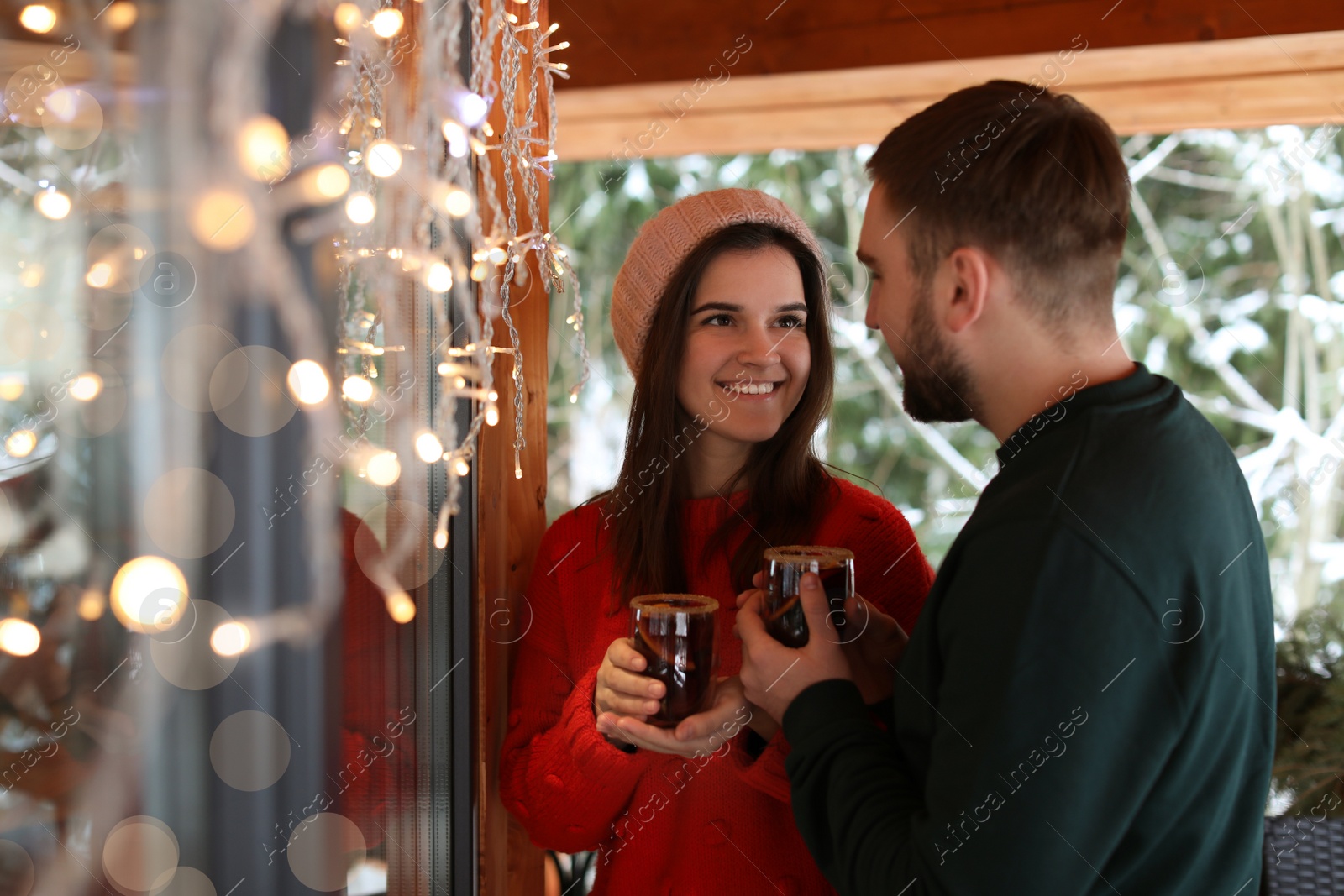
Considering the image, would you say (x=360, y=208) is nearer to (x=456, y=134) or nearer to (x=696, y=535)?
(x=456, y=134)

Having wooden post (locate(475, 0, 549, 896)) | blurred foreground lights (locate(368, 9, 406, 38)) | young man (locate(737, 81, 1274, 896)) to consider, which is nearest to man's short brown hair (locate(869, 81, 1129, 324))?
young man (locate(737, 81, 1274, 896))

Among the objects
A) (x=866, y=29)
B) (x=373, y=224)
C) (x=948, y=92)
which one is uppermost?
(x=866, y=29)

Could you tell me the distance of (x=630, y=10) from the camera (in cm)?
256

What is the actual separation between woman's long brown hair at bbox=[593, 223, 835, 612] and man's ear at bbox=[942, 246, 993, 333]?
1.78 feet

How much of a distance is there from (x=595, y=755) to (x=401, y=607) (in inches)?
12.4

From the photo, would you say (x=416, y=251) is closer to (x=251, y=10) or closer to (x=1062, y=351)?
(x=251, y=10)

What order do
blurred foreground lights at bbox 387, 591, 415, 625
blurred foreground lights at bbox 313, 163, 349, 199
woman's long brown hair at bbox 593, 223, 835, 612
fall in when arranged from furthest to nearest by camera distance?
woman's long brown hair at bbox 593, 223, 835, 612 < blurred foreground lights at bbox 387, 591, 415, 625 < blurred foreground lights at bbox 313, 163, 349, 199

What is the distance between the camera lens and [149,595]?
67 cm

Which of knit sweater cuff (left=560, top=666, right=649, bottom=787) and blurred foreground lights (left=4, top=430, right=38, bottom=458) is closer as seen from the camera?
blurred foreground lights (left=4, top=430, right=38, bottom=458)

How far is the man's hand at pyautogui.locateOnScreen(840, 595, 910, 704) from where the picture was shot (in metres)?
1.19

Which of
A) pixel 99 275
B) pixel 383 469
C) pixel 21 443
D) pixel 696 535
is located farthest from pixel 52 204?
pixel 696 535

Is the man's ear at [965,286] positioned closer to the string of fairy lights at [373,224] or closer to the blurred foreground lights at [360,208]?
the string of fairy lights at [373,224]

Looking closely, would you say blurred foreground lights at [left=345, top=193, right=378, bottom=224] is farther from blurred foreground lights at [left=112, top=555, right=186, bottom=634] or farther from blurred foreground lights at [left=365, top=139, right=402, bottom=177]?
blurred foreground lights at [left=112, top=555, right=186, bottom=634]

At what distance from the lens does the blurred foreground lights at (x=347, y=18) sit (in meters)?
0.85
